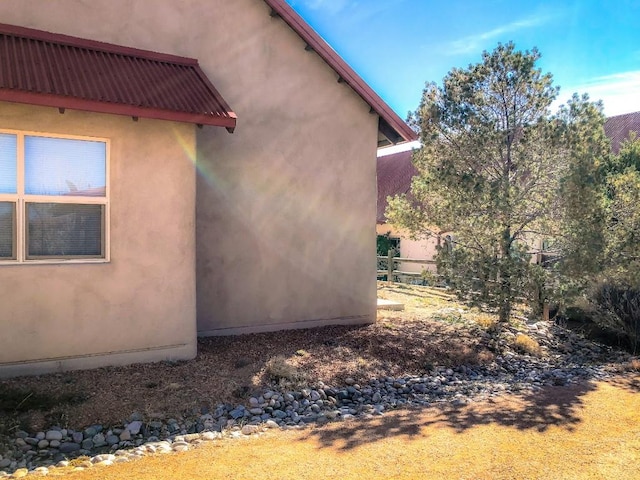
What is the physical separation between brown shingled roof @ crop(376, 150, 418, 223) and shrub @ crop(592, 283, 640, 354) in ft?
41.0

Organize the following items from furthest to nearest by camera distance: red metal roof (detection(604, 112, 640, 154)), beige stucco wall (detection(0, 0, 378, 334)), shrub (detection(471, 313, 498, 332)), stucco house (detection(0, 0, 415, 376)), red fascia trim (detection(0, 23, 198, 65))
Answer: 1. red metal roof (detection(604, 112, 640, 154))
2. shrub (detection(471, 313, 498, 332))
3. beige stucco wall (detection(0, 0, 378, 334))
4. red fascia trim (detection(0, 23, 198, 65))
5. stucco house (detection(0, 0, 415, 376))

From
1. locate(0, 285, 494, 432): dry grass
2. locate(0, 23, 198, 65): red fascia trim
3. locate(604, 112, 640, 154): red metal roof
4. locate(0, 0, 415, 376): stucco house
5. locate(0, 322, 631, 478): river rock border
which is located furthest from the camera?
locate(604, 112, 640, 154): red metal roof

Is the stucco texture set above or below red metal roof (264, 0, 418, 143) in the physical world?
below

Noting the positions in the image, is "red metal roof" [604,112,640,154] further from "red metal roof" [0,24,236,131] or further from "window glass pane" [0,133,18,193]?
"window glass pane" [0,133,18,193]

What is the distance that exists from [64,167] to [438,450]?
5.83 m

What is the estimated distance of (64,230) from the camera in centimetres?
671

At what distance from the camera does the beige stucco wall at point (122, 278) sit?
6359 mm

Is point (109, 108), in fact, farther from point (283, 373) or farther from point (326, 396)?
point (326, 396)

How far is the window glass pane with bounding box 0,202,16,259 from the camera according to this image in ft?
20.8

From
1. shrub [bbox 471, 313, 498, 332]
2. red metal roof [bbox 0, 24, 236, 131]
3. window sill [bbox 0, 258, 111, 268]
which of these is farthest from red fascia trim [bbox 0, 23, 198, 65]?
shrub [bbox 471, 313, 498, 332]

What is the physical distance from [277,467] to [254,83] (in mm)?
7157

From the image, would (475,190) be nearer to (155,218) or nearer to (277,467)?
(155,218)

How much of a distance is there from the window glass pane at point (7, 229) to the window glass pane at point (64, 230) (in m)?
0.18

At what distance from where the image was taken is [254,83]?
9.45 m
